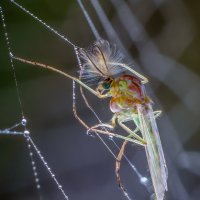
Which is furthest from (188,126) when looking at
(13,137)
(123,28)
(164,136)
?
(13,137)

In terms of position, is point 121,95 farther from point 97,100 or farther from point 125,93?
point 97,100

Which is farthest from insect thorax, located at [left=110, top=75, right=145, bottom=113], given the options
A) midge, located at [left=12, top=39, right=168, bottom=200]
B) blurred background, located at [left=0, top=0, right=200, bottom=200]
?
blurred background, located at [left=0, top=0, right=200, bottom=200]

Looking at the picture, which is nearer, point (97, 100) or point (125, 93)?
point (125, 93)

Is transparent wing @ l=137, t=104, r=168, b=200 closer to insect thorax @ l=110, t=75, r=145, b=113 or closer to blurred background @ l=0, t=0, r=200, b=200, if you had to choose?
insect thorax @ l=110, t=75, r=145, b=113

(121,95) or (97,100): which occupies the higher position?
(121,95)

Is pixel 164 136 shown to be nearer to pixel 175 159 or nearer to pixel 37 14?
pixel 175 159


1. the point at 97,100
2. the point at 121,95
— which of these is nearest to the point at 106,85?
the point at 121,95

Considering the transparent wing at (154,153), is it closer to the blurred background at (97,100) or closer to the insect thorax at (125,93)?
the insect thorax at (125,93)
